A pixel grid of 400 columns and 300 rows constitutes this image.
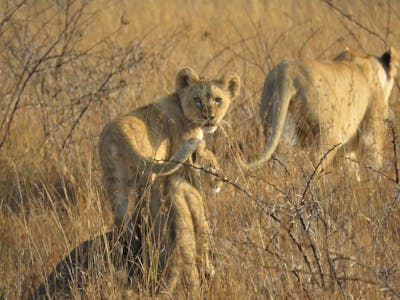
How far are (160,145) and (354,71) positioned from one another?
2.16 m

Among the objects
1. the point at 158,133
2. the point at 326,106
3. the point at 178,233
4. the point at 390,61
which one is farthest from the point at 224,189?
the point at 390,61

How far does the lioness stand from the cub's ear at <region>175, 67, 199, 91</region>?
62cm

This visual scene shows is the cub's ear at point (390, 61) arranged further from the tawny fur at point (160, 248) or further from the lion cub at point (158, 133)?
the tawny fur at point (160, 248)

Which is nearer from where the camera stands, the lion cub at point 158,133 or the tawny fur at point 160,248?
the tawny fur at point 160,248

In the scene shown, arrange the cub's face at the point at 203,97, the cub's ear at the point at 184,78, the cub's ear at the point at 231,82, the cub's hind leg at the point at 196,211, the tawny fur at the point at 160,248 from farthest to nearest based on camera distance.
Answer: the cub's ear at the point at 231,82
the cub's ear at the point at 184,78
the cub's face at the point at 203,97
the cub's hind leg at the point at 196,211
the tawny fur at the point at 160,248

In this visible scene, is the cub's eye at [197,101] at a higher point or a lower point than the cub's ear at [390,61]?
lower

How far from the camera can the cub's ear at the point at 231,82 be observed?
4.73 metres

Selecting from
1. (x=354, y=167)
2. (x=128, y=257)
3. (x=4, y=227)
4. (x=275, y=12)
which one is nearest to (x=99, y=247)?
(x=128, y=257)

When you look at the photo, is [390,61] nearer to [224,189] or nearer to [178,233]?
[224,189]

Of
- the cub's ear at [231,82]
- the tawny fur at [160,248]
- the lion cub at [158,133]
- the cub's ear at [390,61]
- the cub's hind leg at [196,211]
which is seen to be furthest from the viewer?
the cub's ear at [390,61]

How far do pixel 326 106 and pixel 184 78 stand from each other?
1.26 meters

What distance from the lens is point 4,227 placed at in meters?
4.85

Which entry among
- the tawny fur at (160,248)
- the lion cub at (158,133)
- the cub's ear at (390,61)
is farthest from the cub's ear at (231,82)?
the cub's ear at (390,61)

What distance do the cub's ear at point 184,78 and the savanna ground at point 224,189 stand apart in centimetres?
39
